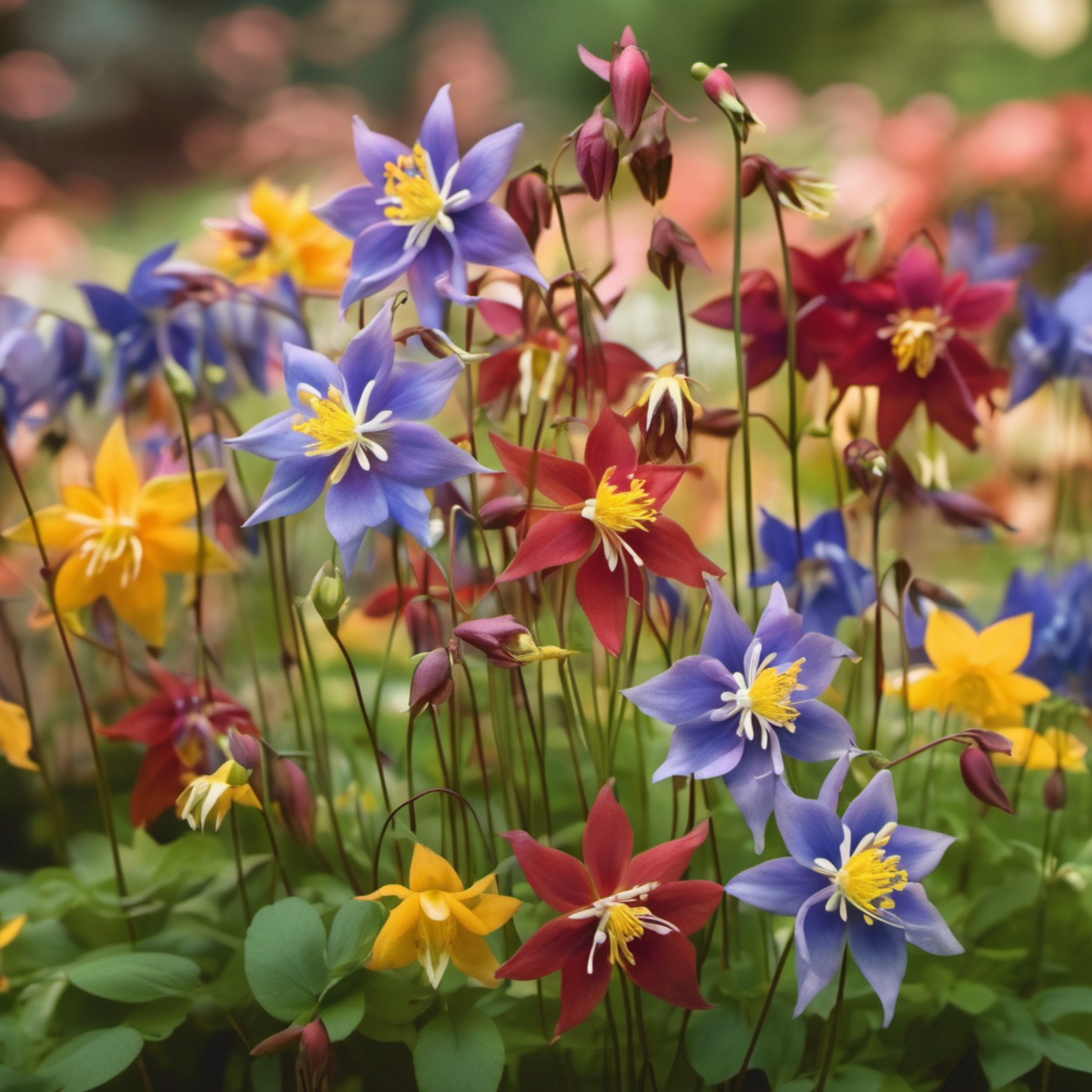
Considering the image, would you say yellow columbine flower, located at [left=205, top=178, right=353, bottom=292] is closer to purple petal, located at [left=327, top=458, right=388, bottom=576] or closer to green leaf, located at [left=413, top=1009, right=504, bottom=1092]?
purple petal, located at [left=327, top=458, right=388, bottom=576]

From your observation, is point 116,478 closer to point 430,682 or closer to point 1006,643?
point 430,682

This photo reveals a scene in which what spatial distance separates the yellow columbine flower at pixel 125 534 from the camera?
74 cm

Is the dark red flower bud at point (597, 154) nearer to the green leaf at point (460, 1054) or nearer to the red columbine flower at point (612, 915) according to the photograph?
the red columbine flower at point (612, 915)

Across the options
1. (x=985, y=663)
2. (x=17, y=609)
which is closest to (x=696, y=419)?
(x=985, y=663)

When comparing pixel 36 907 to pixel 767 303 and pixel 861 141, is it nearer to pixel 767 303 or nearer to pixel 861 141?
pixel 767 303

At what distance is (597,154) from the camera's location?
22.2 inches

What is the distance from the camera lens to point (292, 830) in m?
0.71

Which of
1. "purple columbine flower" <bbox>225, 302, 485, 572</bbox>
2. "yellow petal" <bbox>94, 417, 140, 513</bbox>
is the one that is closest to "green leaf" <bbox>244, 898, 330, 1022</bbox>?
"purple columbine flower" <bbox>225, 302, 485, 572</bbox>

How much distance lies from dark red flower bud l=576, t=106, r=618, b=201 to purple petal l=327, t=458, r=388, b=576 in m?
0.19

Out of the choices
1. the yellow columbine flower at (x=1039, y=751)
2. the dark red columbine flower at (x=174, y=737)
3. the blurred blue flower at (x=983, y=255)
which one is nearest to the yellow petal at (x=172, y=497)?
the dark red columbine flower at (x=174, y=737)

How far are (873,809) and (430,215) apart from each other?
40cm

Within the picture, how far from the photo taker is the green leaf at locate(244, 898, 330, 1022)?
58cm

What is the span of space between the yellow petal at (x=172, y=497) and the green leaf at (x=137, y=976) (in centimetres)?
28

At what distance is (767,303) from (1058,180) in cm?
217
